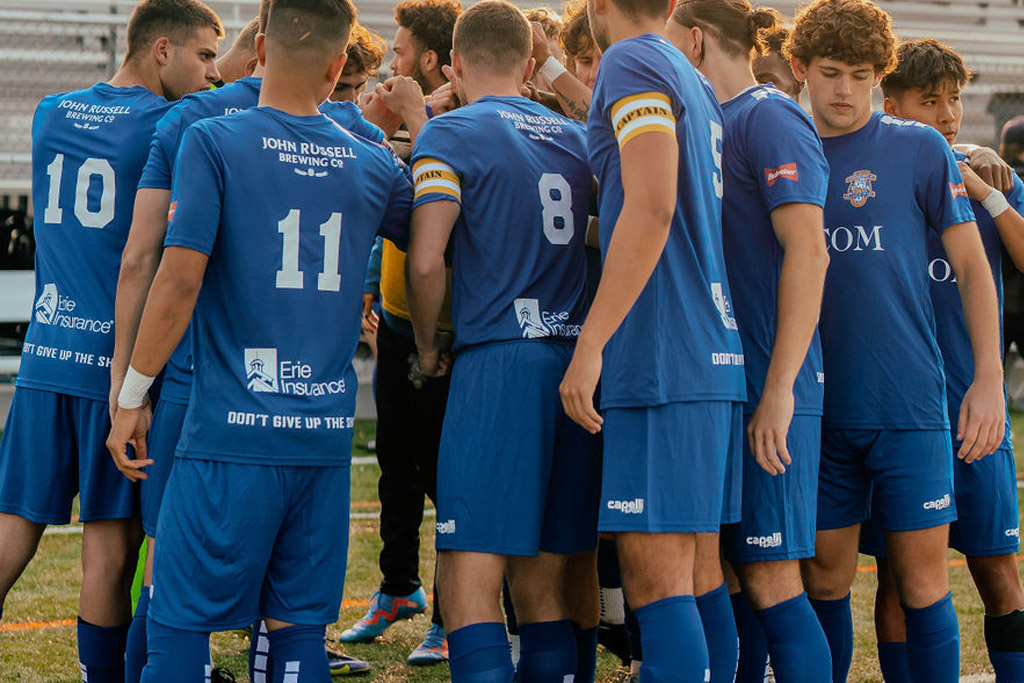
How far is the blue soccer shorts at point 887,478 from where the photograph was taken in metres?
3.38

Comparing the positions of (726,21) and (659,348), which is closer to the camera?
(659,348)

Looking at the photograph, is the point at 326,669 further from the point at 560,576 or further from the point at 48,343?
the point at 48,343

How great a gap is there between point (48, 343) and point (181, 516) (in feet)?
3.19

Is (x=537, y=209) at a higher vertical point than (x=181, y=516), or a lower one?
higher

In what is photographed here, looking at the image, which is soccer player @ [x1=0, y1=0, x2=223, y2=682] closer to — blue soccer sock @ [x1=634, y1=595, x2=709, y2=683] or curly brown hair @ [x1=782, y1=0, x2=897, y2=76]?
blue soccer sock @ [x1=634, y1=595, x2=709, y2=683]

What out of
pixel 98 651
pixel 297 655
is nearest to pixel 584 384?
pixel 297 655

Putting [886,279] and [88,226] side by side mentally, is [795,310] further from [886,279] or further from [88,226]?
[88,226]

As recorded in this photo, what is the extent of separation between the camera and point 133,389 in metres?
3.00

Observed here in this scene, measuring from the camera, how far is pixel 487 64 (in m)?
3.39

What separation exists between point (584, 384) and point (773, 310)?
0.70m

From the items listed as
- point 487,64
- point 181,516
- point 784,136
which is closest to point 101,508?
point 181,516

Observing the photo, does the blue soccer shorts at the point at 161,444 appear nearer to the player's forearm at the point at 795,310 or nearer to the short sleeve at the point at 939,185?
the player's forearm at the point at 795,310

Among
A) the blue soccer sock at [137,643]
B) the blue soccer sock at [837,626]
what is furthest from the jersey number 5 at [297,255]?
the blue soccer sock at [837,626]

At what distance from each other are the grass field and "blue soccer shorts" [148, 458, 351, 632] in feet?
4.76
